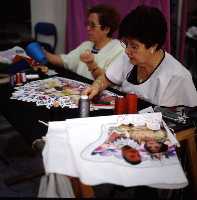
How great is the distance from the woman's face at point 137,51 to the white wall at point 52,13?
92.7 inches

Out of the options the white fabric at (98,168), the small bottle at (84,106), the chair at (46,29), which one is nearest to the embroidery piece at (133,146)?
the white fabric at (98,168)

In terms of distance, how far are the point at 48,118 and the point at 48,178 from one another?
1.26ft

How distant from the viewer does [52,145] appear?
106 cm

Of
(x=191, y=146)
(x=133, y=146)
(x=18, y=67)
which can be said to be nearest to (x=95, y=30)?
(x=18, y=67)

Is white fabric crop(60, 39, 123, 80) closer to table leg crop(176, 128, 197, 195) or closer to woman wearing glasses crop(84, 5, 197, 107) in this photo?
woman wearing glasses crop(84, 5, 197, 107)

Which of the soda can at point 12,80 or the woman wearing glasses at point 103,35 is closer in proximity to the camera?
the soda can at point 12,80

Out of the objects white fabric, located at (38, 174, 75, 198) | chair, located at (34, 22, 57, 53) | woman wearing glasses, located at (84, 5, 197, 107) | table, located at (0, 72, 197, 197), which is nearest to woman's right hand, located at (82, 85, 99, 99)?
woman wearing glasses, located at (84, 5, 197, 107)

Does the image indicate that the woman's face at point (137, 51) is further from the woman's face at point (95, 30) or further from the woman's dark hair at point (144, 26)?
the woman's face at point (95, 30)

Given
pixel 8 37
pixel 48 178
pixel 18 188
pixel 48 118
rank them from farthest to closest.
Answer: pixel 8 37 → pixel 18 188 → pixel 48 118 → pixel 48 178

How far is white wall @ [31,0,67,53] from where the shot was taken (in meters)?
3.72

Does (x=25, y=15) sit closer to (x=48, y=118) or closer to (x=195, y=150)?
(x=48, y=118)

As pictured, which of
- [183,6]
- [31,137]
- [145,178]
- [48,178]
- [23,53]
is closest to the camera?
[145,178]

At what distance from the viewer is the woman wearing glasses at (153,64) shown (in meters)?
1.49

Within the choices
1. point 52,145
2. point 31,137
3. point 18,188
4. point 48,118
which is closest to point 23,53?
point 18,188
